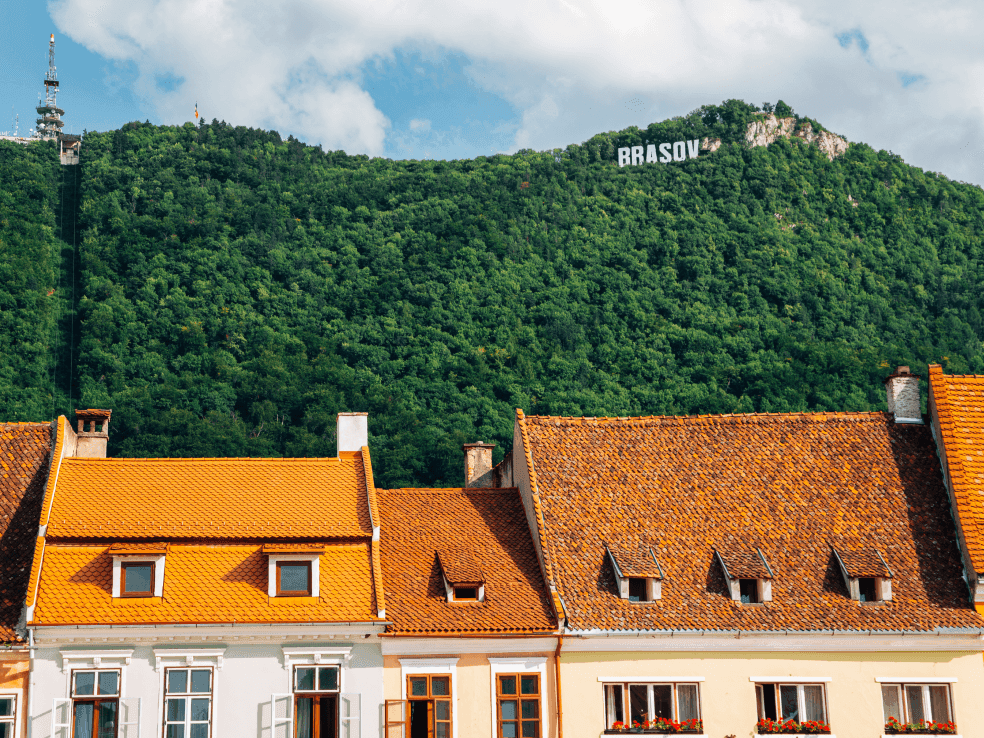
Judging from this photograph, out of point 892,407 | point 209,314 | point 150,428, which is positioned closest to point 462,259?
point 209,314

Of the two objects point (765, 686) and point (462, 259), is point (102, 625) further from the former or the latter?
point (462, 259)

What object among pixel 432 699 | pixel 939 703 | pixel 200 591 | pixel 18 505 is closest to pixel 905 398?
pixel 939 703

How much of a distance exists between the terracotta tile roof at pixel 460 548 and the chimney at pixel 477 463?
2939 millimetres

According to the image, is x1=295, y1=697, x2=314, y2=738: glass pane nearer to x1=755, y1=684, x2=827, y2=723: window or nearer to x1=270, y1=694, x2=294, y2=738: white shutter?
x1=270, y1=694, x2=294, y2=738: white shutter

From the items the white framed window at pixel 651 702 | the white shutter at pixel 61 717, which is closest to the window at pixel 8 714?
the white shutter at pixel 61 717

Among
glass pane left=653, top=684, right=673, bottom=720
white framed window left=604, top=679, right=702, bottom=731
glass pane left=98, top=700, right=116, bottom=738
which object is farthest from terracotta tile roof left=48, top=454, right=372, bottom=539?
glass pane left=653, top=684, right=673, bottom=720

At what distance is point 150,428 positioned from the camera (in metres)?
90.2

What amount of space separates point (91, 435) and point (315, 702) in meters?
10.2

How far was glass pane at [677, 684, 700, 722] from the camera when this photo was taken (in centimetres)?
2858

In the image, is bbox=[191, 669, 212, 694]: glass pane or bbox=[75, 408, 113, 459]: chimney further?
bbox=[75, 408, 113, 459]: chimney

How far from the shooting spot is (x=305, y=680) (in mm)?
27625

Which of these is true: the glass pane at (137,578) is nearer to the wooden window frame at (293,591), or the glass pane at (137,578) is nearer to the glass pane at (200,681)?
the glass pane at (200,681)

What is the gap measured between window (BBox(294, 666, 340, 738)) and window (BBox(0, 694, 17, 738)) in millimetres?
6096

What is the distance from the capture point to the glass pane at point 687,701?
28578 mm
